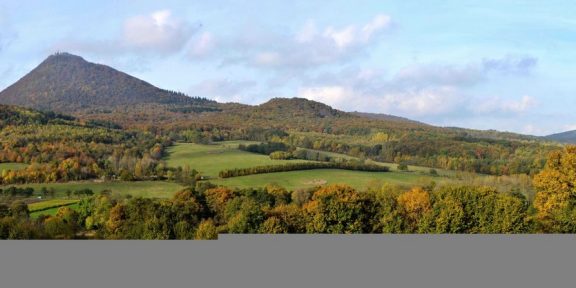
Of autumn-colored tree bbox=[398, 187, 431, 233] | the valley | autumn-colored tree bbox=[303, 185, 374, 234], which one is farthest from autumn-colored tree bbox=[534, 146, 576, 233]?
autumn-colored tree bbox=[303, 185, 374, 234]

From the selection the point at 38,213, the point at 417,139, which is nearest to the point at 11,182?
the point at 38,213

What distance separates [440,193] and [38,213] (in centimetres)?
4033

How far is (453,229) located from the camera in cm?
4819

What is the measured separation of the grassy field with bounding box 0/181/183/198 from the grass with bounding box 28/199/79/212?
5.20 metres

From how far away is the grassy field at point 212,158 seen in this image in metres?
94.2

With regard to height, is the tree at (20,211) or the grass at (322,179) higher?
the grass at (322,179)

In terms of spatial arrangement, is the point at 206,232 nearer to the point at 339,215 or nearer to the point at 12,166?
the point at 339,215

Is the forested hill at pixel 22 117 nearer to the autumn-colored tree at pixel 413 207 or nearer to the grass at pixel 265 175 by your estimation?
the grass at pixel 265 175

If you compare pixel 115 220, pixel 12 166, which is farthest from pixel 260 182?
pixel 12 166

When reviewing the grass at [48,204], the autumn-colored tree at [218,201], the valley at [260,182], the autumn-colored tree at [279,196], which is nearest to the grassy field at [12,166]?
the valley at [260,182]

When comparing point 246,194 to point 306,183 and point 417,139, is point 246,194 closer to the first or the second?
point 306,183

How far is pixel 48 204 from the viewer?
67688 millimetres

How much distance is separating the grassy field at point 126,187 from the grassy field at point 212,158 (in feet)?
33.5

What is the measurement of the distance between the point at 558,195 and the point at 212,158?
206ft
